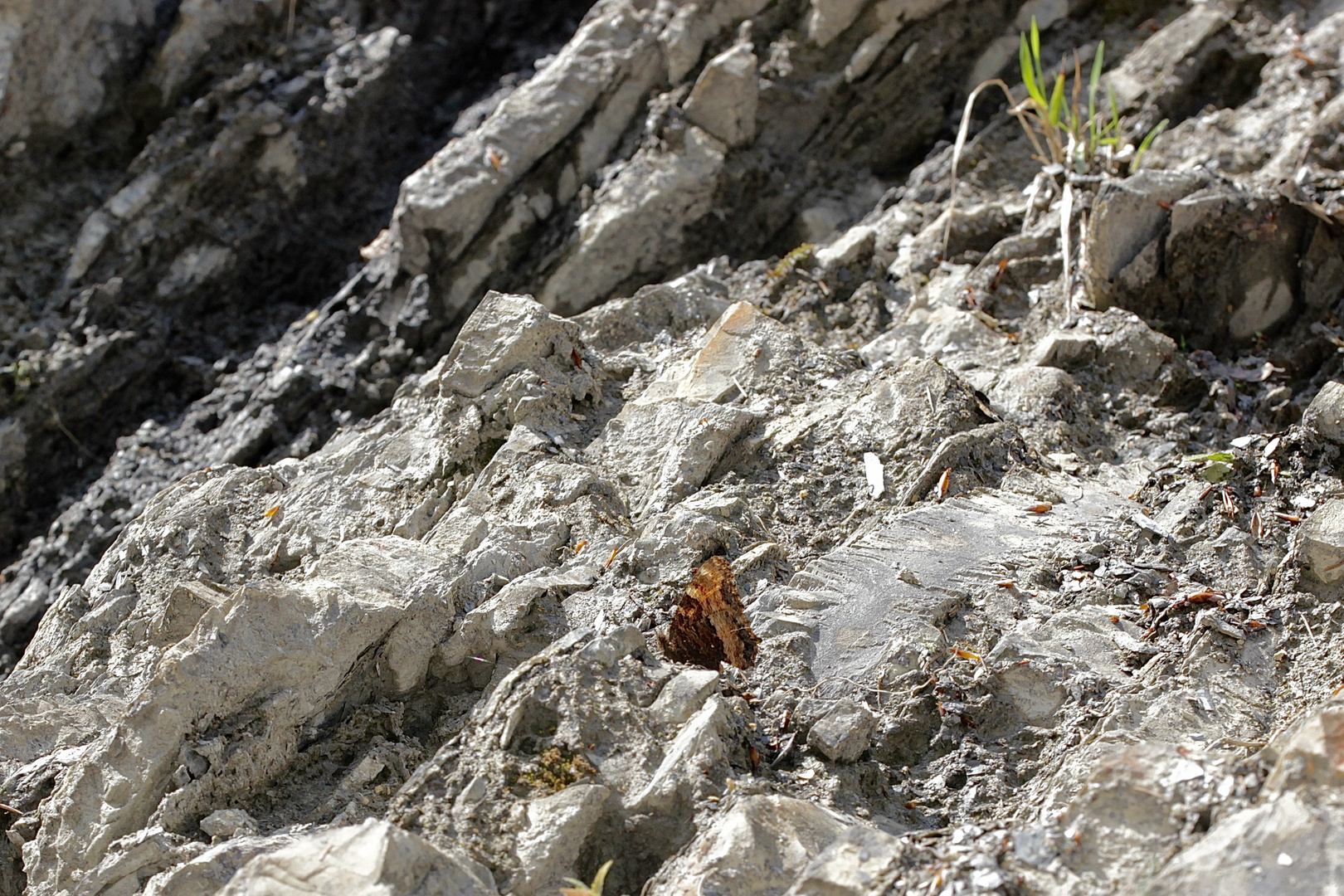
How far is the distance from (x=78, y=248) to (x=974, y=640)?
591 centimetres

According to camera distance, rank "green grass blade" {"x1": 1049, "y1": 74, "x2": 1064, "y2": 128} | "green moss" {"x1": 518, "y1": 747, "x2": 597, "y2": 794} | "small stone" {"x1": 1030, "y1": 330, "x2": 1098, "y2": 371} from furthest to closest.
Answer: "green grass blade" {"x1": 1049, "y1": 74, "x2": 1064, "y2": 128} → "small stone" {"x1": 1030, "y1": 330, "x2": 1098, "y2": 371} → "green moss" {"x1": 518, "y1": 747, "x2": 597, "y2": 794}

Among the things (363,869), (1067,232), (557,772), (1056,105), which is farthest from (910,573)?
(1056,105)

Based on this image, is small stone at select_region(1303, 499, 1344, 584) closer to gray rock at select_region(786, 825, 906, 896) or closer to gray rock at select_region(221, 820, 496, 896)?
gray rock at select_region(786, 825, 906, 896)

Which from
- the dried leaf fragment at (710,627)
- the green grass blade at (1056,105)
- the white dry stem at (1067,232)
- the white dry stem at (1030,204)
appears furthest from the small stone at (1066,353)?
the dried leaf fragment at (710,627)

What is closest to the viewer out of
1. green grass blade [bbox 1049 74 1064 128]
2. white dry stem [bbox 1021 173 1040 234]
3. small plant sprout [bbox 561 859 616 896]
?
small plant sprout [bbox 561 859 616 896]

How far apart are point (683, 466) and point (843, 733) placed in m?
1.11

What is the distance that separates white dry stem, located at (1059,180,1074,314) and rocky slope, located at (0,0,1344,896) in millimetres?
67

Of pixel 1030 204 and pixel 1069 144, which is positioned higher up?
pixel 1069 144

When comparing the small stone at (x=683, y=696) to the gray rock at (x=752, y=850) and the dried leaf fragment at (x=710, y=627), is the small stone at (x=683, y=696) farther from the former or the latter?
the gray rock at (x=752, y=850)

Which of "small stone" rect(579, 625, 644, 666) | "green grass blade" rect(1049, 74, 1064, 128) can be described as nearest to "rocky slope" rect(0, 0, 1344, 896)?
"small stone" rect(579, 625, 644, 666)

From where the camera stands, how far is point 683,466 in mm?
3346

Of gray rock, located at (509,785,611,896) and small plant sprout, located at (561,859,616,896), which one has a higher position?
gray rock, located at (509,785,611,896)

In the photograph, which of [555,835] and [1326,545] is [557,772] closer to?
[555,835]

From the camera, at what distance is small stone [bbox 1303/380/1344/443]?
10.1ft
